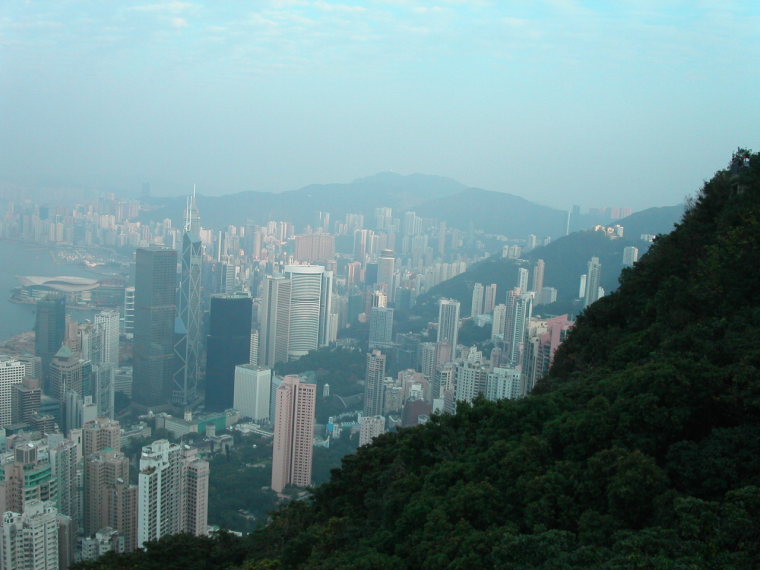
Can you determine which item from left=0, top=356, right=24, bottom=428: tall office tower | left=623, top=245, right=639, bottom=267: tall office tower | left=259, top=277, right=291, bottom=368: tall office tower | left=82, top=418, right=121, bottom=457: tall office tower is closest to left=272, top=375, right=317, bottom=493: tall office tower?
left=82, top=418, right=121, bottom=457: tall office tower

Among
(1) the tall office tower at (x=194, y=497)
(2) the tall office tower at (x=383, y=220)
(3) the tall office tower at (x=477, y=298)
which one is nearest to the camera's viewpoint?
(1) the tall office tower at (x=194, y=497)

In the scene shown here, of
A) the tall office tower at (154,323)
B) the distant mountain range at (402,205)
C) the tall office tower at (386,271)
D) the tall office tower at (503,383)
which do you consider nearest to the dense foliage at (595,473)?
the tall office tower at (503,383)

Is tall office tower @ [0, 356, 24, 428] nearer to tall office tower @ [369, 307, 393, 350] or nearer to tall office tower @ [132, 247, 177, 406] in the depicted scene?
tall office tower @ [132, 247, 177, 406]

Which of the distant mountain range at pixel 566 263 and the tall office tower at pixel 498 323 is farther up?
the distant mountain range at pixel 566 263

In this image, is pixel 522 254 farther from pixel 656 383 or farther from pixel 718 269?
pixel 656 383

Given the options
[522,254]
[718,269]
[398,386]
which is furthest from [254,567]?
[522,254]

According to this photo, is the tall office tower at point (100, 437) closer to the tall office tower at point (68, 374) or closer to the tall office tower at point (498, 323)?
the tall office tower at point (68, 374)

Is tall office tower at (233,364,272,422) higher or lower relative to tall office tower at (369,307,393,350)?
lower

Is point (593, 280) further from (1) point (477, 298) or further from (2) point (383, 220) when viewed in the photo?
(2) point (383, 220)
